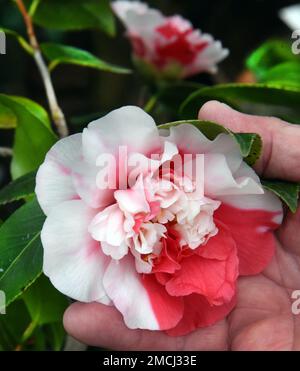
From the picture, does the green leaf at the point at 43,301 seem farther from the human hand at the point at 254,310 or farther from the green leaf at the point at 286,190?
the green leaf at the point at 286,190

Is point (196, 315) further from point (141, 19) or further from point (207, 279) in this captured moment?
point (141, 19)

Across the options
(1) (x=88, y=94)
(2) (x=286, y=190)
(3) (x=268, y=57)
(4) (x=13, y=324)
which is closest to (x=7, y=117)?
(4) (x=13, y=324)

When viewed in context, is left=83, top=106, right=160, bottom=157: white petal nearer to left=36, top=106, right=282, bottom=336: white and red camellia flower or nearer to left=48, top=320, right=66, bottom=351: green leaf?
left=36, top=106, right=282, bottom=336: white and red camellia flower

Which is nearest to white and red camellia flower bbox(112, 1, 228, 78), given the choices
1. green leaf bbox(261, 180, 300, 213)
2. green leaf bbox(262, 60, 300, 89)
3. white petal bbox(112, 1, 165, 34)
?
white petal bbox(112, 1, 165, 34)

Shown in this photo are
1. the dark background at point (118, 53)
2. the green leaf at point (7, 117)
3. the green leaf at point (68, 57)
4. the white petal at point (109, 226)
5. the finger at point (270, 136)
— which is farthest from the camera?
the dark background at point (118, 53)

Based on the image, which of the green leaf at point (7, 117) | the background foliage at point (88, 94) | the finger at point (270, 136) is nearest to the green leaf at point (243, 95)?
the background foliage at point (88, 94)
